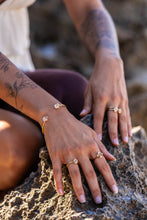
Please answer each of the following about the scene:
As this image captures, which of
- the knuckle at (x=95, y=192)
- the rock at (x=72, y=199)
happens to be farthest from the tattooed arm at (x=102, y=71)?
the knuckle at (x=95, y=192)

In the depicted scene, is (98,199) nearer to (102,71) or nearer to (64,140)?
(64,140)

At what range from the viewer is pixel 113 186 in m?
1.09

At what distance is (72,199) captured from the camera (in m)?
1.06

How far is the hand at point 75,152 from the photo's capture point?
1062mm

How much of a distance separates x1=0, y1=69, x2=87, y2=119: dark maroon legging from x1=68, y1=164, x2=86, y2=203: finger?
1.41 ft

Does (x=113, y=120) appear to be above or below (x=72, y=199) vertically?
above

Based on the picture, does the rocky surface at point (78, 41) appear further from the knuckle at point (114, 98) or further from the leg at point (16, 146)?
the leg at point (16, 146)

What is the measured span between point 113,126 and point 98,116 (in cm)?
7

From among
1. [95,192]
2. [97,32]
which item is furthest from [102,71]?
[95,192]

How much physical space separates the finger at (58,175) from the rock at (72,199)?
1.4 inches

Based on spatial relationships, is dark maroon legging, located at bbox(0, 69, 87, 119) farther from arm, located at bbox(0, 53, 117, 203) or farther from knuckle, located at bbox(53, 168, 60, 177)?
knuckle, located at bbox(53, 168, 60, 177)

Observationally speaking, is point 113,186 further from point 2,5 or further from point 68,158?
point 2,5

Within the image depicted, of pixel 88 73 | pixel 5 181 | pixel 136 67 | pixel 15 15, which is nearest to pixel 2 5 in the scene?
pixel 15 15

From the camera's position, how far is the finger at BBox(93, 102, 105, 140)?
1.26 metres
